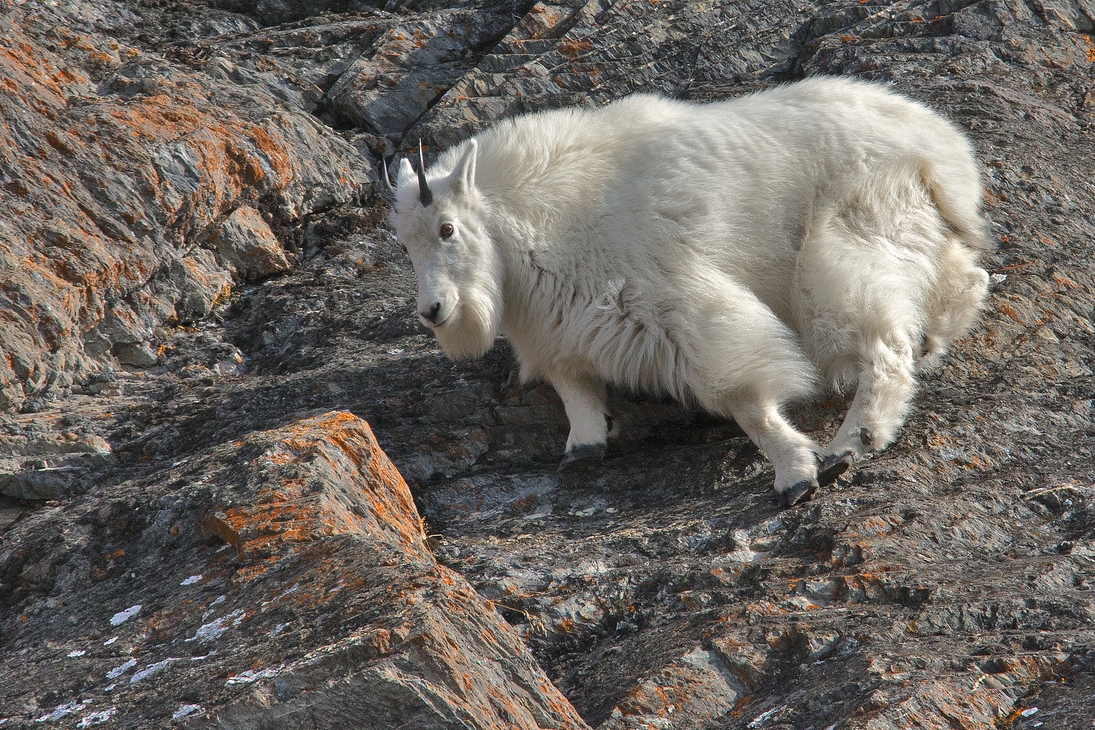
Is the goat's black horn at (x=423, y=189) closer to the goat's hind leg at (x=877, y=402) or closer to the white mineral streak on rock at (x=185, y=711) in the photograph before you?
the goat's hind leg at (x=877, y=402)

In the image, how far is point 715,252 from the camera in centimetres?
513

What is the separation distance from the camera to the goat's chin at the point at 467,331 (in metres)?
5.20

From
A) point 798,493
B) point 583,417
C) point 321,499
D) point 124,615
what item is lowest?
point 798,493

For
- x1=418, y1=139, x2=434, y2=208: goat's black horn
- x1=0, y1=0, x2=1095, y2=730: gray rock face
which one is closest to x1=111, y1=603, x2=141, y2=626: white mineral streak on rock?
x1=0, y1=0, x2=1095, y2=730: gray rock face

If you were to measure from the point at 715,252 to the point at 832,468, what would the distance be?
133 cm

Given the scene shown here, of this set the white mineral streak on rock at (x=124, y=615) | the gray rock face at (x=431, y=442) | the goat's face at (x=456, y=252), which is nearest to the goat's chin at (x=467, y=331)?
the goat's face at (x=456, y=252)

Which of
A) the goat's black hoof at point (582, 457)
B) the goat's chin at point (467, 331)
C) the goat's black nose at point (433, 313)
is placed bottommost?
the goat's black hoof at point (582, 457)

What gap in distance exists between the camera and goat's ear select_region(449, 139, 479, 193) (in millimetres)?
5301

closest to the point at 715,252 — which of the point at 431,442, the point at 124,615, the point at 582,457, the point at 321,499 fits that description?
the point at 582,457

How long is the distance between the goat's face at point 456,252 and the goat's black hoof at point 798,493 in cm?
187

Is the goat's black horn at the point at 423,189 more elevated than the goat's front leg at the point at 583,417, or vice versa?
the goat's black horn at the point at 423,189

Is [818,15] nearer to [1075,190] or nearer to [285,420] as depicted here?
[1075,190]

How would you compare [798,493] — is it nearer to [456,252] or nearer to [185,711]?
[456,252]

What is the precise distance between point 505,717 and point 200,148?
17.7 ft
